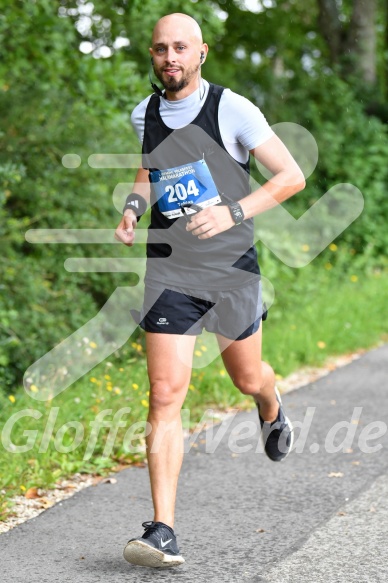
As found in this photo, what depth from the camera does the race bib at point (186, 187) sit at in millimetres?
4258

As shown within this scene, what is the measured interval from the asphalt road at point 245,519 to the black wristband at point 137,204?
1.43 metres

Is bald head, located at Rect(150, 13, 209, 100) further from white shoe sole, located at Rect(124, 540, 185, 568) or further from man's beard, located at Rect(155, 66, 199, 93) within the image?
white shoe sole, located at Rect(124, 540, 185, 568)

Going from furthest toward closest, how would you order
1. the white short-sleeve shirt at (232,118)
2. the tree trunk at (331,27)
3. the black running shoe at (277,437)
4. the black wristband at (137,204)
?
the tree trunk at (331,27) < the black running shoe at (277,437) < the black wristband at (137,204) < the white short-sleeve shirt at (232,118)

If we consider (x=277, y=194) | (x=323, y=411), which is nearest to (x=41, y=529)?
(x=277, y=194)

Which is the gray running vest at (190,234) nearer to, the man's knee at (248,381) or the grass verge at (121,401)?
the man's knee at (248,381)

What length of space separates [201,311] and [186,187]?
57 centimetres

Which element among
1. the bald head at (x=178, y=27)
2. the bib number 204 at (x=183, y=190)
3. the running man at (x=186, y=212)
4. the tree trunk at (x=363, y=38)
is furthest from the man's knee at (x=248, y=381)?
the tree trunk at (x=363, y=38)

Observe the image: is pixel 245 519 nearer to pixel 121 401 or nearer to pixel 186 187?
pixel 186 187

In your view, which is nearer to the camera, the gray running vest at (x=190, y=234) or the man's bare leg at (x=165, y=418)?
the man's bare leg at (x=165, y=418)

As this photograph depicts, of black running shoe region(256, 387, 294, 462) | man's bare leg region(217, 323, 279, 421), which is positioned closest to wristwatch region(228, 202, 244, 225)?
man's bare leg region(217, 323, 279, 421)

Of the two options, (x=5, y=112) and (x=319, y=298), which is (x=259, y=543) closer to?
(x=5, y=112)

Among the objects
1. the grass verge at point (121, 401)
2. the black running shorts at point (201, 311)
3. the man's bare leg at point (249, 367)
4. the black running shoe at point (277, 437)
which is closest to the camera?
the black running shorts at point (201, 311)

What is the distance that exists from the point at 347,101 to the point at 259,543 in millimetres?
12861

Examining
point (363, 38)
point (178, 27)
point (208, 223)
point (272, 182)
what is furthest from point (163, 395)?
point (363, 38)
